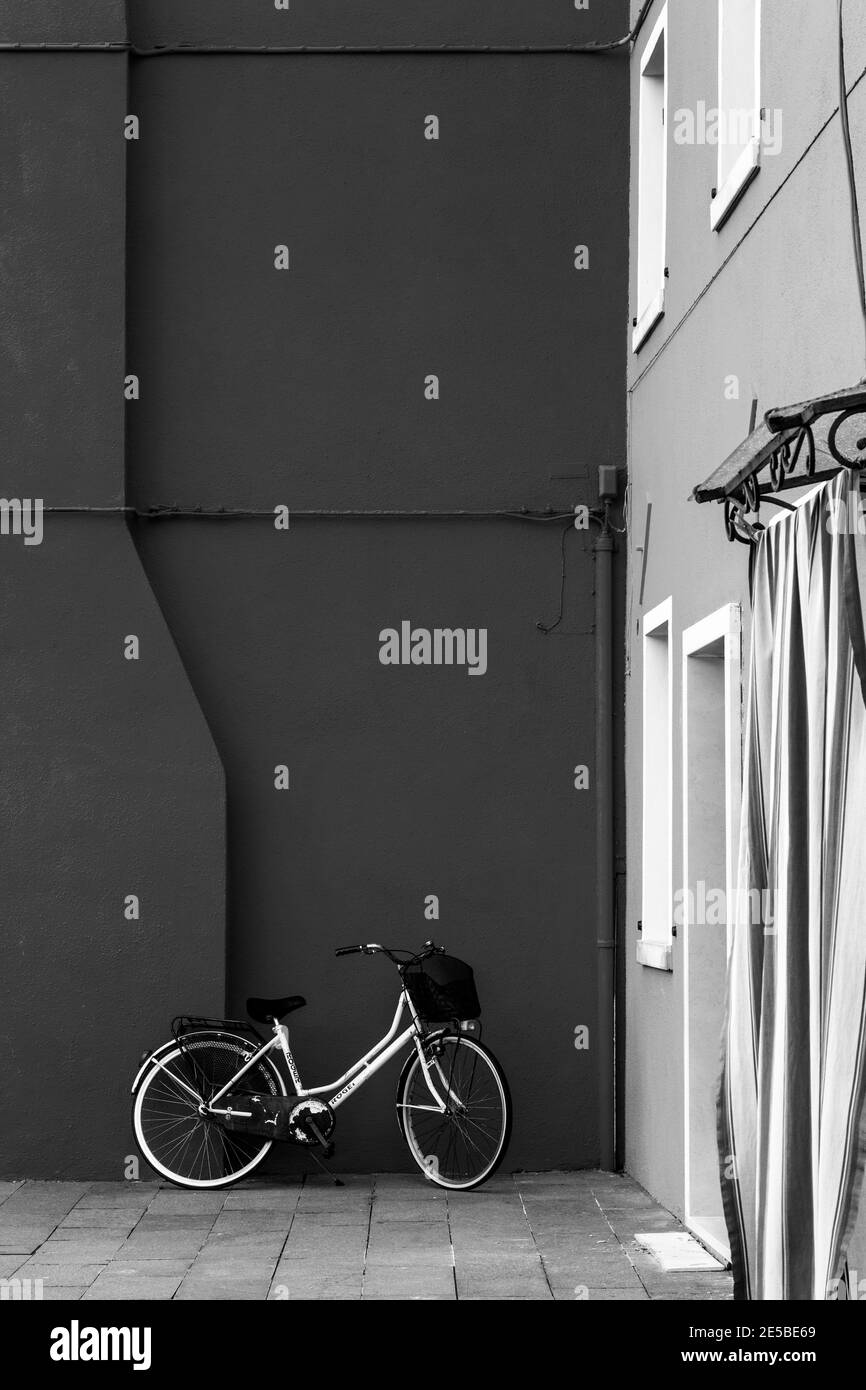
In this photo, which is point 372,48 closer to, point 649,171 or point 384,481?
point 649,171

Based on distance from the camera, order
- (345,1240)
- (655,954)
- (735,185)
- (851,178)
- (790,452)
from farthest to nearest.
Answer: (655,954) < (345,1240) < (735,185) < (851,178) < (790,452)

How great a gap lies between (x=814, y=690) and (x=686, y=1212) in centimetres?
398

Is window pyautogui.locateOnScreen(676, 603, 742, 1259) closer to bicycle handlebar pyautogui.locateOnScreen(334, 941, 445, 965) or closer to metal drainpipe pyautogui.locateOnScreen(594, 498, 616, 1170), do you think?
bicycle handlebar pyautogui.locateOnScreen(334, 941, 445, 965)

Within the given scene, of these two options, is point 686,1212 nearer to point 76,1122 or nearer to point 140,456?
point 76,1122

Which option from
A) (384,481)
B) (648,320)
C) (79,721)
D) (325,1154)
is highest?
(648,320)

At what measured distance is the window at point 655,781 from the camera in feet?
28.0

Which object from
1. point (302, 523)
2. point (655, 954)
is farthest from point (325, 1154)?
point (302, 523)

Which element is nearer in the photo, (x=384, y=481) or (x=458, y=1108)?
(x=458, y=1108)

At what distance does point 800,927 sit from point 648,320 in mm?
5108

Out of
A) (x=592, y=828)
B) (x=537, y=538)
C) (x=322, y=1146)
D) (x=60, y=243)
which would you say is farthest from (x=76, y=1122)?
(x=60, y=243)

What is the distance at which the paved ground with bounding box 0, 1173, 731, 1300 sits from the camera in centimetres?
641

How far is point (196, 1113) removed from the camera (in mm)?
8695

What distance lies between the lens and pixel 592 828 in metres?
9.32

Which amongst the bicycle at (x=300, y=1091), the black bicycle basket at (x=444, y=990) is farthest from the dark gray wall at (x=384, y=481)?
the black bicycle basket at (x=444, y=990)
